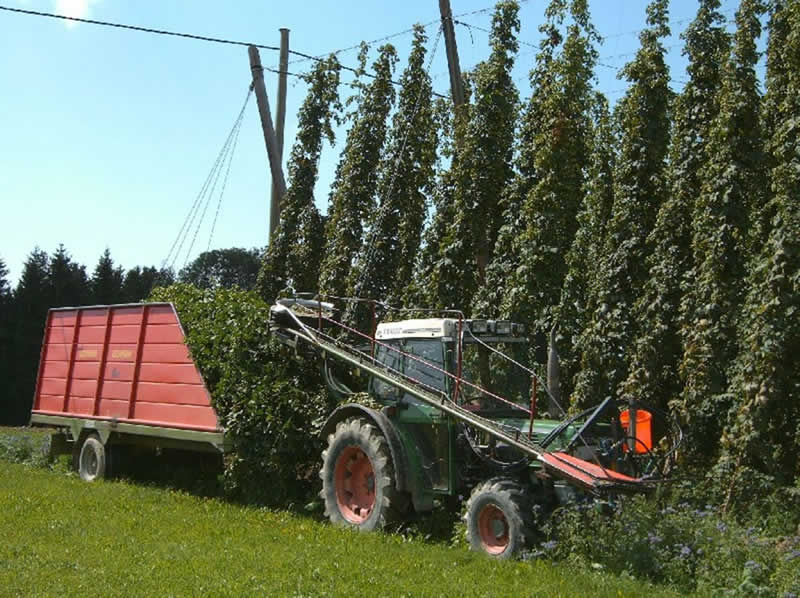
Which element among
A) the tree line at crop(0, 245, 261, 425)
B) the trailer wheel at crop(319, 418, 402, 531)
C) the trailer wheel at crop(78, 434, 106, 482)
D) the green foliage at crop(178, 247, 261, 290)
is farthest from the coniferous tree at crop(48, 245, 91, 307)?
the green foliage at crop(178, 247, 261, 290)

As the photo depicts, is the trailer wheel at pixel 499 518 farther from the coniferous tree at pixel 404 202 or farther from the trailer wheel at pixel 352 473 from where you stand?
the coniferous tree at pixel 404 202

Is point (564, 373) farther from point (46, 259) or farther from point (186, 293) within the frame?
point (46, 259)

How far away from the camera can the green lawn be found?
6.64 metres

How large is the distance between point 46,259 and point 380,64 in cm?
2522

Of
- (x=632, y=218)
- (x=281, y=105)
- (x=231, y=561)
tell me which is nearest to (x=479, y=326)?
(x=231, y=561)

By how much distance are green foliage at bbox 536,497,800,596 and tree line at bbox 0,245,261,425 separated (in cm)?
2487

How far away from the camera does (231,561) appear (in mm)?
7449

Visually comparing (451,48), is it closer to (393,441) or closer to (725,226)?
(725,226)

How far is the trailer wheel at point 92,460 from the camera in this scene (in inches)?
500

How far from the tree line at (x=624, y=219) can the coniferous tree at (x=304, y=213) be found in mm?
980

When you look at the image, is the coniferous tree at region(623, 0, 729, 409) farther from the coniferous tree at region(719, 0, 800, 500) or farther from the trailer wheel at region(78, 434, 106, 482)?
the trailer wheel at region(78, 434, 106, 482)

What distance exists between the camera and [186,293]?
12602mm

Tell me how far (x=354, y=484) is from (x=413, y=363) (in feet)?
5.04

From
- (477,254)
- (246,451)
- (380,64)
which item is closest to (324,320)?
(246,451)
